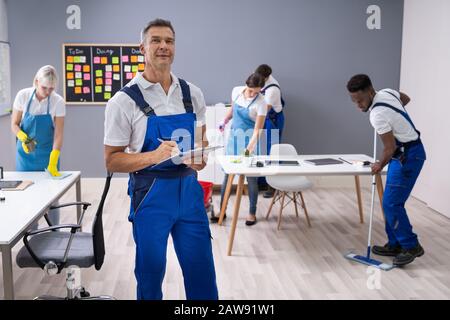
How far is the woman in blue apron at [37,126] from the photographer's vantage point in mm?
4402

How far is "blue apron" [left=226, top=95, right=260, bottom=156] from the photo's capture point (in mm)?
5570

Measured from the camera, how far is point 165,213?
2564 millimetres

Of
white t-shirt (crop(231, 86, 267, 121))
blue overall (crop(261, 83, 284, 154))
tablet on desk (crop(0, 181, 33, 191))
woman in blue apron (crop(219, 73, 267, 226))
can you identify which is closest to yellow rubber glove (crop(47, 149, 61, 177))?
tablet on desk (crop(0, 181, 33, 191))

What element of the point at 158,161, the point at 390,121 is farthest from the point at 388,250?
the point at 158,161

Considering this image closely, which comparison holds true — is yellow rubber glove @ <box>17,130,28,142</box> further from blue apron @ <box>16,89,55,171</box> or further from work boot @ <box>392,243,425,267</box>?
work boot @ <box>392,243,425,267</box>

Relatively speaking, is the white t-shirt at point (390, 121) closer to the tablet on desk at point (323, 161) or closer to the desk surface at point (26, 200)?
the tablet on desk at point (323, 161)

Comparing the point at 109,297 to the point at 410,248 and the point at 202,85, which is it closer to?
the point at 410,248

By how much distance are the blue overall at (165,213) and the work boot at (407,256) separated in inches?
82.9

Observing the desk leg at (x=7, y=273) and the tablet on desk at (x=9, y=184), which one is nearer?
the desk leg at (x=7, y=273)

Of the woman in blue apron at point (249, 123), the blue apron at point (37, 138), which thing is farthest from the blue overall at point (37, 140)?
the woman in blue apron at point (249, 123)

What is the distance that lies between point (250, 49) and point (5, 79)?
289cm

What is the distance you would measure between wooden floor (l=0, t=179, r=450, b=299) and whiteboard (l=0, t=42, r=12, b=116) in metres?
1.56

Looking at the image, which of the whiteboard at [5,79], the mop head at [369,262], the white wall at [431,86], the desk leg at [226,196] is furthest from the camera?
the whiteboard at [5,79]

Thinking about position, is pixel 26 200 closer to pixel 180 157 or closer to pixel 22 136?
pixel 22 136
